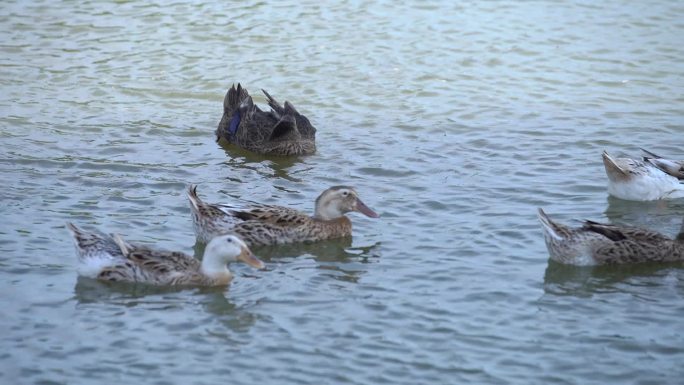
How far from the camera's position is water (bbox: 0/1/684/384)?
8.42m

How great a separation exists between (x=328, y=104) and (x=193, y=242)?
5.32 metres

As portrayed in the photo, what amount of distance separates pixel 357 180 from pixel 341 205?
62.4 inches

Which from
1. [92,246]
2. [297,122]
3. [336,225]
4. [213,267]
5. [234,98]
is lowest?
[336,225]

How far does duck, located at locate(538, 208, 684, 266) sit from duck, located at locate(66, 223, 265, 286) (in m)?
2.52

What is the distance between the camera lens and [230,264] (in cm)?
1030

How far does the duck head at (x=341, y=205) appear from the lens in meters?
11.3

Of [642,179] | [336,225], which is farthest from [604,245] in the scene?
[336,225]

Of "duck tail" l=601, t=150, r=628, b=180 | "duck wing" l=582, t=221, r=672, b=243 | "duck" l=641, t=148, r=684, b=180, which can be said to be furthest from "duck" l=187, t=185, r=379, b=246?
"duck" l=641, t=148, r=684, b=180

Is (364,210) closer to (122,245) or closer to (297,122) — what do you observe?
(122,245)

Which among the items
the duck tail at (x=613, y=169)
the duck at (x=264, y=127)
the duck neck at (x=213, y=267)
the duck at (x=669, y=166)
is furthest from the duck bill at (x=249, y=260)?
the duck at (x=669, y=166)

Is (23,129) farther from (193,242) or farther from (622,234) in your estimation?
(622,234)

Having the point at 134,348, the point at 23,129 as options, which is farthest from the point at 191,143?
the point at 134,348

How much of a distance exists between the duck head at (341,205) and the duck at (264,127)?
279 cm

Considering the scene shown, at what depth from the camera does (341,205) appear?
1135cm
